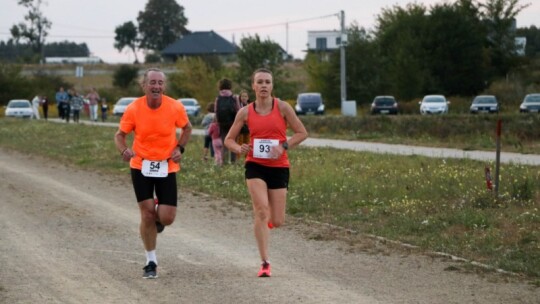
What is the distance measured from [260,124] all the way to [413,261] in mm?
2294

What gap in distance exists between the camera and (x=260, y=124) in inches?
403

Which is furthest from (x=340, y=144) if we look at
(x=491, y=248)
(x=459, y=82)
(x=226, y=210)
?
(x=459, y=82)

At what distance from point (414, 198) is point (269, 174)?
21.2 ft

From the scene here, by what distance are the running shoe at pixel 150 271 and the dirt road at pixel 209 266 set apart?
0.42 ft

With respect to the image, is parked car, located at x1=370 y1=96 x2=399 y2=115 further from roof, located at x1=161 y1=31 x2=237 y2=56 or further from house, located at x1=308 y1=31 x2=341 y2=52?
roof, located at x1=161 y1=31 x2=237 y2=56

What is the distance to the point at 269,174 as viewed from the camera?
1036 cm

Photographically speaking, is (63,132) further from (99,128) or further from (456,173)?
(456,173)

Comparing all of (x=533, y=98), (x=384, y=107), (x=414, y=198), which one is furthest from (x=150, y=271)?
(x=384, y=107)

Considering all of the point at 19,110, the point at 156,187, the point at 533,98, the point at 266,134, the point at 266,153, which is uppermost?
the point at 266,134

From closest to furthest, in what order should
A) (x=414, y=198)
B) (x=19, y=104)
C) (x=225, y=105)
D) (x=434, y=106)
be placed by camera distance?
(x=414, y=198)
(x=225, y=105)
(x=434, y=106)
(x=19, y=104)

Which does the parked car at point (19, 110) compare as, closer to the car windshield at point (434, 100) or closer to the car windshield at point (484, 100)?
the car windshield at point (434, 100)

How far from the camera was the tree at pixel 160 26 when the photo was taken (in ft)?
527

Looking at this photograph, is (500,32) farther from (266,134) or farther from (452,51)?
(266,134)

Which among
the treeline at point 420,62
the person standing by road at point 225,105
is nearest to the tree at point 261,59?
the treeline at point 420,62
